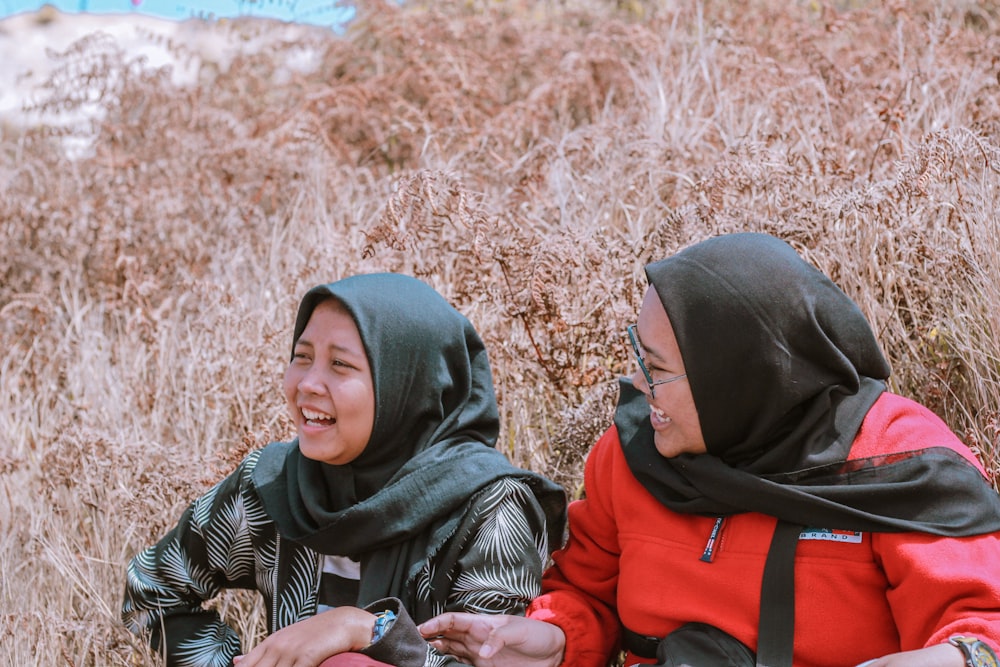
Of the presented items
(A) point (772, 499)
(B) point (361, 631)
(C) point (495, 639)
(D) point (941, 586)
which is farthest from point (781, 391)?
(B) point (361, 631)

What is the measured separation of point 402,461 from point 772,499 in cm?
95

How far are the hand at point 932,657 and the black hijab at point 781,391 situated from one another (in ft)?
0.97

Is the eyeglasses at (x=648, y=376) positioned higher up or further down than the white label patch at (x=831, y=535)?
higher up

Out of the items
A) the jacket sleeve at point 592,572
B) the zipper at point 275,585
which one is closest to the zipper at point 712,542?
the jacket sleeve at point 592,572

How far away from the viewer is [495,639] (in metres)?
2.45

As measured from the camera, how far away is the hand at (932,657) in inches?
77.2

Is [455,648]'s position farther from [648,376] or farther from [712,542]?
[648,376]

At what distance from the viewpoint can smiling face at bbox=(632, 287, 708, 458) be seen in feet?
8.03

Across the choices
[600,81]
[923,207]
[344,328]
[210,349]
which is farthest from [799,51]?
[344,328]

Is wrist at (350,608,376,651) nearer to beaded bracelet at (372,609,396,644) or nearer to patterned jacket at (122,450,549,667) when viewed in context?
beaded bracelet at (372,609,396,644)

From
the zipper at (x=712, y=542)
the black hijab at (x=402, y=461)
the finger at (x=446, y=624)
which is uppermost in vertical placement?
the black hijab at (x=402, y=461)

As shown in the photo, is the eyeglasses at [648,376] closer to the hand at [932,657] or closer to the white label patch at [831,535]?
the white label patch at [831,535]

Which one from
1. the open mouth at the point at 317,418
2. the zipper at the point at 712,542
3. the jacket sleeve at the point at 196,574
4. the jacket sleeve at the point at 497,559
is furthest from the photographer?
the jacket sleeve at the point at 196,574

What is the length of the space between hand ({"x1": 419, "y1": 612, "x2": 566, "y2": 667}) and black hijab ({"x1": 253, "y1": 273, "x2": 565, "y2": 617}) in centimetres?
15
